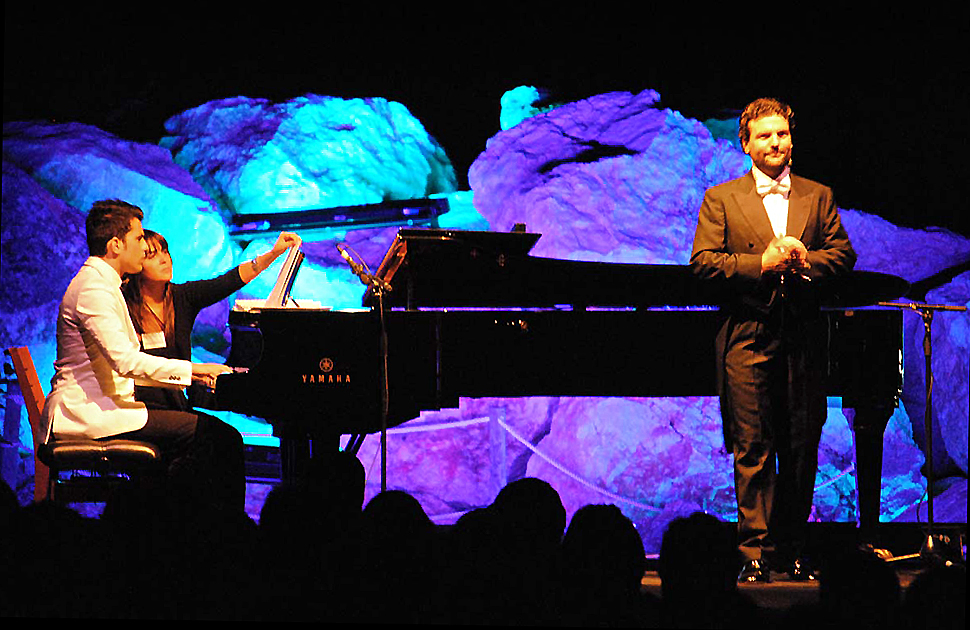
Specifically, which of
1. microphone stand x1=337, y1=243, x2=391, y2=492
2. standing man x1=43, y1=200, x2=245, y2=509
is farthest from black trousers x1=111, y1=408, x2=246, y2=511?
microphone stand x1=337, y1=243, x2=391, y2=492

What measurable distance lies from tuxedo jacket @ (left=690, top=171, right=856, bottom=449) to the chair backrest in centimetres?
251

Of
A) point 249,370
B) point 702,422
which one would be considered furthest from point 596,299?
point 702,422

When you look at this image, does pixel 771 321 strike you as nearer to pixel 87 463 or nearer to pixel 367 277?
pixel 367 277

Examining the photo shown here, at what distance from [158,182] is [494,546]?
4639 mm

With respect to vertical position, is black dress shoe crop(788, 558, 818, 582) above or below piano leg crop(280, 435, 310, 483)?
below

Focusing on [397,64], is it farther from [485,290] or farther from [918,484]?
[918,484]

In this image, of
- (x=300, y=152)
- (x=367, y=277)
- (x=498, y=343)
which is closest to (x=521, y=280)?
(x=498, y=343)

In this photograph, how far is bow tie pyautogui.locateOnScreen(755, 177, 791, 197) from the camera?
3.15 m

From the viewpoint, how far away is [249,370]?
3.26m

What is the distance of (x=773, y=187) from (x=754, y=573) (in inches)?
52.3

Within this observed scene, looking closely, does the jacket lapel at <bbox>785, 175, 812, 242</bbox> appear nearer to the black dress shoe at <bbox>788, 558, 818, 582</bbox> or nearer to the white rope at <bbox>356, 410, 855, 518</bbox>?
the black dress shoe at <bbox>788, 558, 818, 582</bbox>

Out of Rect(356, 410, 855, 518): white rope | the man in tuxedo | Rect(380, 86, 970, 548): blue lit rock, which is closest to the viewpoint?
the man in tuxedo

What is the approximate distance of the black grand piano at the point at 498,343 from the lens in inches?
129

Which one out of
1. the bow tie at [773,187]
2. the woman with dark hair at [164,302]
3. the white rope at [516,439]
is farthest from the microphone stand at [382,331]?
the white rope at [516,439]
